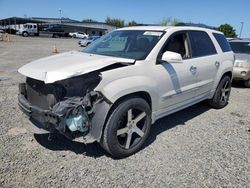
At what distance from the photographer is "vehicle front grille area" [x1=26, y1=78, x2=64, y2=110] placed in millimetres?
3189

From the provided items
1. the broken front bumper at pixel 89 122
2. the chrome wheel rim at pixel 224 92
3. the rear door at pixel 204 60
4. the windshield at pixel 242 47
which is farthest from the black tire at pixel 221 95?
the windshield at pixel 242 47

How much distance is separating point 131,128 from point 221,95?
10.4 ft

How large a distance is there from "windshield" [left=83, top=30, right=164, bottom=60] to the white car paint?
0.41 ft

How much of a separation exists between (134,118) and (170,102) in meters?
0.83

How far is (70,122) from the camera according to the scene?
3141 millimetres

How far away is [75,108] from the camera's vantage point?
122 inches

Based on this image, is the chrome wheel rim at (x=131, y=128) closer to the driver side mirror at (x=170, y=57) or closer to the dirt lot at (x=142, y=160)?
the dirt lot at (x=142, y=160)

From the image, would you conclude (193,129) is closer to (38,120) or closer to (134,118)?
(134,118)

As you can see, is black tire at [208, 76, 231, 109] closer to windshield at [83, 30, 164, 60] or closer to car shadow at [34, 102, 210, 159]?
car shadow at [34, 102, 210, 159]

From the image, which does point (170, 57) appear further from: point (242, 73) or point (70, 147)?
point (242, 73)

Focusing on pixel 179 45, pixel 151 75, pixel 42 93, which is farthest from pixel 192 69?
pixel 42 93

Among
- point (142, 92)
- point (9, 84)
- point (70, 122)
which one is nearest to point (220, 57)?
point (142, 92)

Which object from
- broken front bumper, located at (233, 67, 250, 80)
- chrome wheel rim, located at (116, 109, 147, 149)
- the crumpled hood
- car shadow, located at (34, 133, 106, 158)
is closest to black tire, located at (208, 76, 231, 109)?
broken front bumper, located at (233, 67, 250, 80)

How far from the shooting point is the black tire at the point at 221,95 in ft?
18.8
